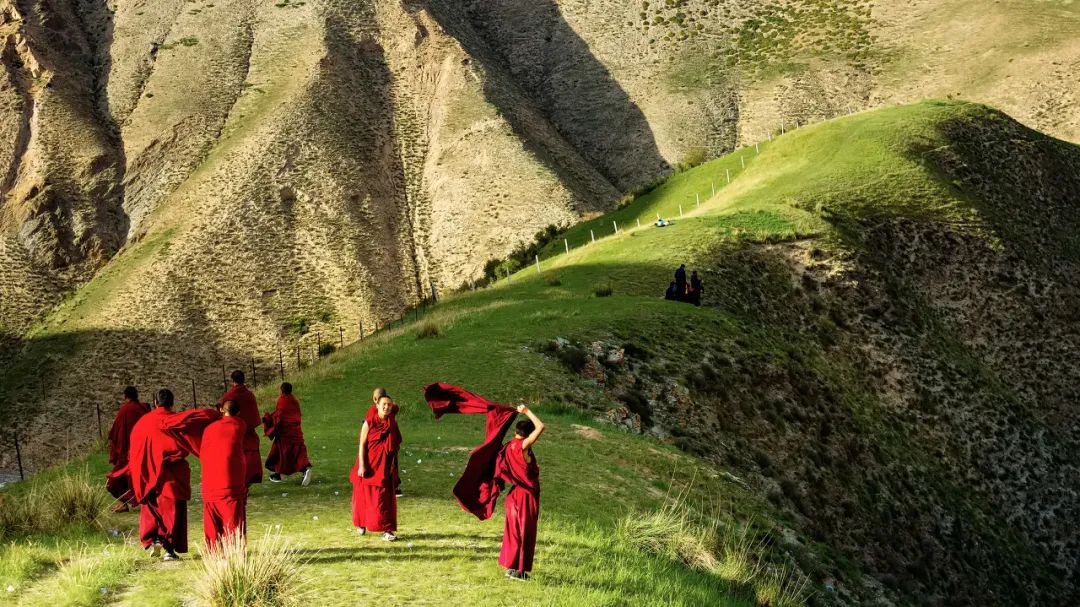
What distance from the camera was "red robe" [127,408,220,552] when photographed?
13.3 metres

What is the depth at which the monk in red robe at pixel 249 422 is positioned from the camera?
55.7 ft

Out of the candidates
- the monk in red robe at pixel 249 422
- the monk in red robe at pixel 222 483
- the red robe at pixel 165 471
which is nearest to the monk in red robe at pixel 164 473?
the red robe at pixel 165 471

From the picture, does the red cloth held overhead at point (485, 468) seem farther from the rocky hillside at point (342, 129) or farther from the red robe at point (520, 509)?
the rocky hillside at point (342, 129)

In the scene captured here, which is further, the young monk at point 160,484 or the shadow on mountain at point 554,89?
the shadow on mountain at point 554,89

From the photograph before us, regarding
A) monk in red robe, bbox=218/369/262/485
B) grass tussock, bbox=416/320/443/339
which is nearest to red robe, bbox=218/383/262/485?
monk in red robe, bbox=218/369/262/485

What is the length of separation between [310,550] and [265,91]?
8912 centimetres

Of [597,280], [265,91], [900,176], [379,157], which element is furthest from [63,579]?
[265,91]

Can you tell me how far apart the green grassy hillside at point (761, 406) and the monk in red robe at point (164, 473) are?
1.61 ft

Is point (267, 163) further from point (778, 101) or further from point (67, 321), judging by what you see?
point (778, 101)

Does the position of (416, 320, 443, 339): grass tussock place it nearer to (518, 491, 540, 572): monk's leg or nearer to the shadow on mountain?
(518, 491, 540, 572): monk's leg

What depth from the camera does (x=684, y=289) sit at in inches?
1484

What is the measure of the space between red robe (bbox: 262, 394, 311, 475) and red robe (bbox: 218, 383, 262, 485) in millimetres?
385

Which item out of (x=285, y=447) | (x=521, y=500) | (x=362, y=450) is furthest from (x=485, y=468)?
(x=285, y=447)

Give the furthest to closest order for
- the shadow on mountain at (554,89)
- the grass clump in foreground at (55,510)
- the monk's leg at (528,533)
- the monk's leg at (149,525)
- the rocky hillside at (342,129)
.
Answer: the shadow on mountain at (554,89) < the rocky hillside at (342,129) < the grass clump in foreground at (55,510) < the monk's leg at (149,525) < the monk's leg at (528,533)
